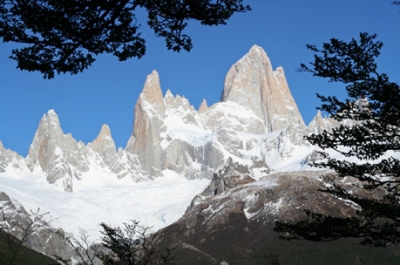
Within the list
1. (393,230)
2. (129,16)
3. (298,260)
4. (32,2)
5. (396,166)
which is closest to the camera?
(32,2)

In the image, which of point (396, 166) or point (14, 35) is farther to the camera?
point (396, 166)

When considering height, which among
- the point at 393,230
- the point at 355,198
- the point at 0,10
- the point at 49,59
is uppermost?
the point at 0,10

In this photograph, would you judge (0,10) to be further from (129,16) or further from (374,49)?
(374,49)

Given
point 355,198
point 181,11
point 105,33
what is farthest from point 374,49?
point 105,33

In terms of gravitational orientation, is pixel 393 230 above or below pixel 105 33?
below

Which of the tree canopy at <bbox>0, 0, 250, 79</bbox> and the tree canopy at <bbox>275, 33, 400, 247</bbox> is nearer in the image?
the tree canopy at <bbox>0, 0, 250, 79</bbox>

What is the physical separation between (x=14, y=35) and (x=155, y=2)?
383 centimetres

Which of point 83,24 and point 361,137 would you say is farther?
point 361,137

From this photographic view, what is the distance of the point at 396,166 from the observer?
23.9 m

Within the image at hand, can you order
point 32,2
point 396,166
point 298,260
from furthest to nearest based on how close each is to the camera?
point 298,260 < point 396,166 < point 32,2

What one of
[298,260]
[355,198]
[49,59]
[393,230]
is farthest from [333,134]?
[298,260]

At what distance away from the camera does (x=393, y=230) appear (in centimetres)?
2191

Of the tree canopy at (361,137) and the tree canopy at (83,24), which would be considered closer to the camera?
the tree canopy at (83,24)

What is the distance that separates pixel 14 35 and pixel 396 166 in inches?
707
